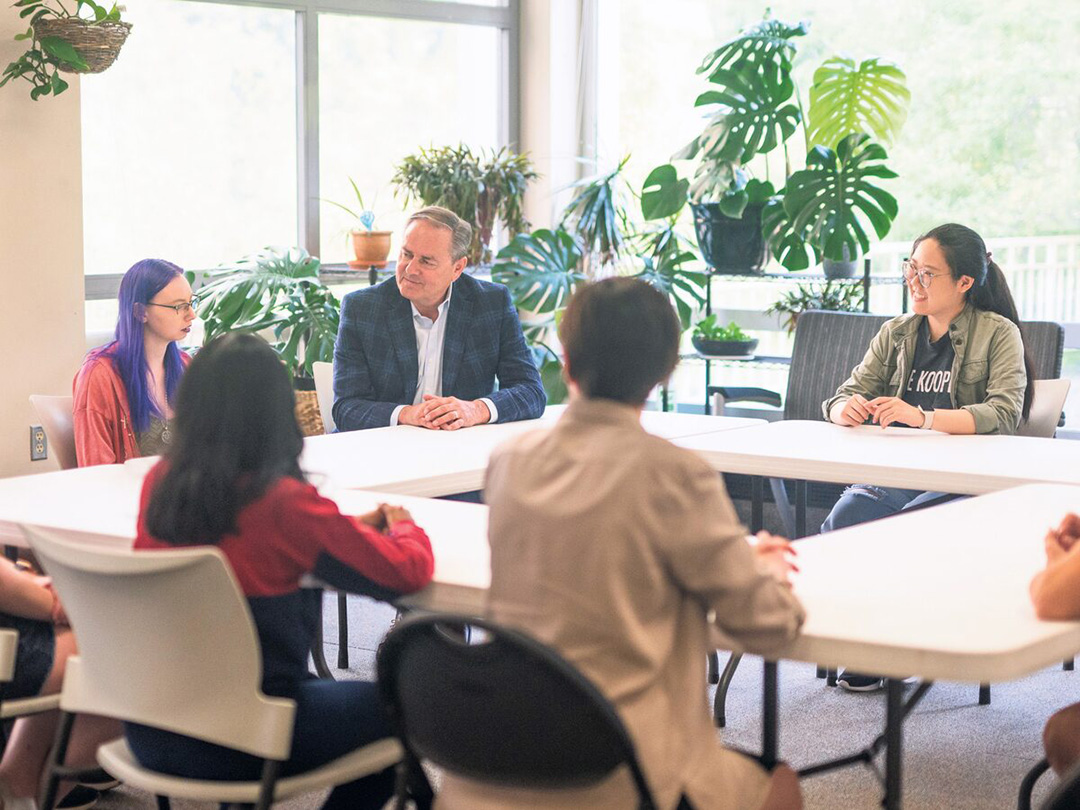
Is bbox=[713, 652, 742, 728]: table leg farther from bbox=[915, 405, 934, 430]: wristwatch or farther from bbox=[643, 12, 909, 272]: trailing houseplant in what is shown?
bbox=[643, 12, 909, 272]: trailing houseplant

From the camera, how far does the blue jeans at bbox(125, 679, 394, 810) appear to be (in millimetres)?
2006

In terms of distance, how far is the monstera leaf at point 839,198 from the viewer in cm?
534

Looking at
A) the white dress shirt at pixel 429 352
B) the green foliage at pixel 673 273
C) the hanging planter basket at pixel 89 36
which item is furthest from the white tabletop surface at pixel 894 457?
the hanging planter basket at pixel 89 36

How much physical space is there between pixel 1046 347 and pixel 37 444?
332cm

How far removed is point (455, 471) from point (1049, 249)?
147 inches

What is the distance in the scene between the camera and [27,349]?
491 cm

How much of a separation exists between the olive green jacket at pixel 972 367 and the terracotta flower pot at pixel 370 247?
2617 millimetres

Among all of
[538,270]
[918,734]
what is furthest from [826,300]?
[918,734]

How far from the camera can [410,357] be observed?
381 cm

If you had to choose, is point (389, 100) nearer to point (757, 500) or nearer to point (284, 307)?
point (284, 307)

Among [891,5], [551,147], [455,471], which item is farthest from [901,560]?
[551,147]

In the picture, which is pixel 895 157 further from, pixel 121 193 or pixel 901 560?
pixel 901 560

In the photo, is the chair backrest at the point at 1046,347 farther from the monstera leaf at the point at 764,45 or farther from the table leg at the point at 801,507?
the monstera leaf at the point at 764,45

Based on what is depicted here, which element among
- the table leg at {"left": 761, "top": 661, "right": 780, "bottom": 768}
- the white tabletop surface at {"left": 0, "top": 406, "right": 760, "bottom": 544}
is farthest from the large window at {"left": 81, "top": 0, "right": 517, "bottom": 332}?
the table leg at {"left": 761, "top": 661, "right": 780, "bottom": 768}
